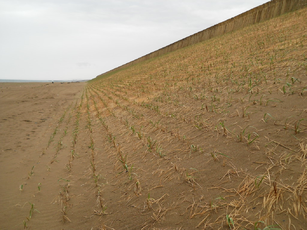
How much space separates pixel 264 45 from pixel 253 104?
23.9ft

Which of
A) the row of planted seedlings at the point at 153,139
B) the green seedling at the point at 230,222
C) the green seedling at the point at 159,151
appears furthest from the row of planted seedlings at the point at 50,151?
the green seedling at the point at 230,222

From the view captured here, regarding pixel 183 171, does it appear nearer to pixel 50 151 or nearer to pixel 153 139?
pixel 153 139

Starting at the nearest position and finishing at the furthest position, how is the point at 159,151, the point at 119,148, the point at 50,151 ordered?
1. the point at 159,151
2. the point at 119,148
3. the point at 50,151

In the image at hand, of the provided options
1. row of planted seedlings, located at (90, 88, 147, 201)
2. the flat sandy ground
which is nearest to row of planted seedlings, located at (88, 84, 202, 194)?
row of planted seedlings, located at (90, 88, 147, 201)

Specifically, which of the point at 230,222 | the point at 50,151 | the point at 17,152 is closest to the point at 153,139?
the point at 230,222

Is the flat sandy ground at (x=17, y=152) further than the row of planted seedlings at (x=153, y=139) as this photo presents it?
No

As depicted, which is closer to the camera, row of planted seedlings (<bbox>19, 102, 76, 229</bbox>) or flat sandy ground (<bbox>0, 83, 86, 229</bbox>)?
row of planted seedlings (<bbox>19, 102, 76, 229</bbox>)

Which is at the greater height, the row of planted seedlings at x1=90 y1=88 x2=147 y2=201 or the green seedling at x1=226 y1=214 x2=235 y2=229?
the green seedling at x1=226 y1=214 x2=235 y2=229

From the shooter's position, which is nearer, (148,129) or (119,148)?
(119,148)

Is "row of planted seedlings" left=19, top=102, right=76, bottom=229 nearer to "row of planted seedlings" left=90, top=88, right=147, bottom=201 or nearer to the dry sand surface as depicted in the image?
the dry sand surface

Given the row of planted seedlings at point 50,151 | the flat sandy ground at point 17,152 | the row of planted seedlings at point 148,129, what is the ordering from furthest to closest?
the row of planted seedlings at point 148,129 < the flat sandy ground at point 17,152 < the row of planted seedlings at point 50,151

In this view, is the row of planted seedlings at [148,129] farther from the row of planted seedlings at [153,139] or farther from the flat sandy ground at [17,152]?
the flat sandy ground at [17,152]

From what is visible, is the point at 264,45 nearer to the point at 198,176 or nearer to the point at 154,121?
the point at 154,121

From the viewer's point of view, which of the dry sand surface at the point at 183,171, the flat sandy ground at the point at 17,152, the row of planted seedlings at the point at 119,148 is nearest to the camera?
the dry sand surface at the point at 183,171
